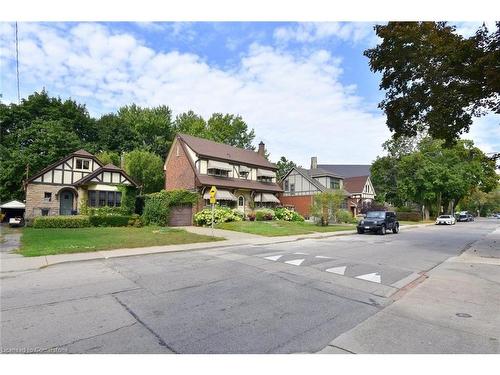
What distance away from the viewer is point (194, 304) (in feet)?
19.2

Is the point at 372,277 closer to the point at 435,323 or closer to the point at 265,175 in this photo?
the point at 435,323

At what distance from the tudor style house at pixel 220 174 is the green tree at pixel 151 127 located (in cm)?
1677

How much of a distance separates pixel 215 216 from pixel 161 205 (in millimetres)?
4574

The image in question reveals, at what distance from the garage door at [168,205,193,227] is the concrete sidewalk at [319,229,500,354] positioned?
71.6 ft

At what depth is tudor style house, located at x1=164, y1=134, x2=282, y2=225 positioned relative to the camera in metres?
30.0

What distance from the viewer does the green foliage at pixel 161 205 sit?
2625cm

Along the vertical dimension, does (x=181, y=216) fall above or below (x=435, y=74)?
below

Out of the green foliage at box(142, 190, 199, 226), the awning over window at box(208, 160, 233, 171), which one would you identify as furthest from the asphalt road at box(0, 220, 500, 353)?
the awning over window at box(208, 160, 233, 171)

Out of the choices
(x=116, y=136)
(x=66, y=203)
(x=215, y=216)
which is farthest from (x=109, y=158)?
(x=215, y=216)

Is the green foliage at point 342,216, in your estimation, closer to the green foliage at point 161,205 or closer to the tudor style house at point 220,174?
the tudor style house at point 220,174

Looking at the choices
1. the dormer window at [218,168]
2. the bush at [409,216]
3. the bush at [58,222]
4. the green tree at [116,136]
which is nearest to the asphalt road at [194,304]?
the bush at [58,222]

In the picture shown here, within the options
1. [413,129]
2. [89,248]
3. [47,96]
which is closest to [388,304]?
[89,248]

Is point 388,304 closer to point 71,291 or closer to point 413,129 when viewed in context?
point 71,291

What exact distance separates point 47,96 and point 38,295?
47.5 metres
